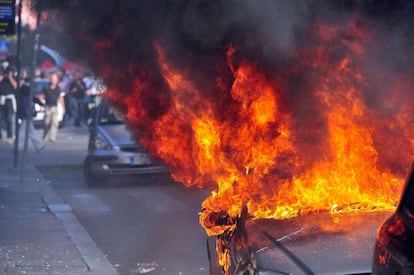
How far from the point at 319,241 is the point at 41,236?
6.42 meters

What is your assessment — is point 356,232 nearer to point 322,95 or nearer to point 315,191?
point 315,191

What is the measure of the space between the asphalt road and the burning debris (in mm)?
3011

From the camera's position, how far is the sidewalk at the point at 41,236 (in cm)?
874

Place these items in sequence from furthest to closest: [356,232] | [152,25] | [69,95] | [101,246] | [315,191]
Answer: [69,95]
[101,246]
[152,25]
[315,191]
[356,232]

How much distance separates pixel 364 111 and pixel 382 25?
1.84ft

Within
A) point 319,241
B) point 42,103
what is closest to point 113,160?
point 42,103

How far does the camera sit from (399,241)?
11.7 ft

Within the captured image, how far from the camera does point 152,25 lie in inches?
243

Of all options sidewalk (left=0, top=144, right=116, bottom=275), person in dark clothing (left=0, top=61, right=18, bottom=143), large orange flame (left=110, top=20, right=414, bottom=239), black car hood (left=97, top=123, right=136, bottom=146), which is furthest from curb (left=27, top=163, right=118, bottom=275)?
person in dark clothing (left=0, top=61, right=18, bottom=143)

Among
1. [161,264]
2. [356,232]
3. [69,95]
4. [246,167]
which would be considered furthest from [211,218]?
[69,95]

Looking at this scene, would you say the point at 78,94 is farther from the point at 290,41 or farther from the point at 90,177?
the point at 290,41

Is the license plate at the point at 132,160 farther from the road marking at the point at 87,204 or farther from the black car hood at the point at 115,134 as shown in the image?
the road marking at the point at 87,204

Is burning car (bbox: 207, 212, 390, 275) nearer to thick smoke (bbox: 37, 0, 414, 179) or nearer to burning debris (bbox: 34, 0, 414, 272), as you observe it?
burning debris (bbox: 34, 0, 414, 272)

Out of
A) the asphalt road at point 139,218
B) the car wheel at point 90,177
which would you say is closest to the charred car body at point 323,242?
the asphalt road at point 139,218
